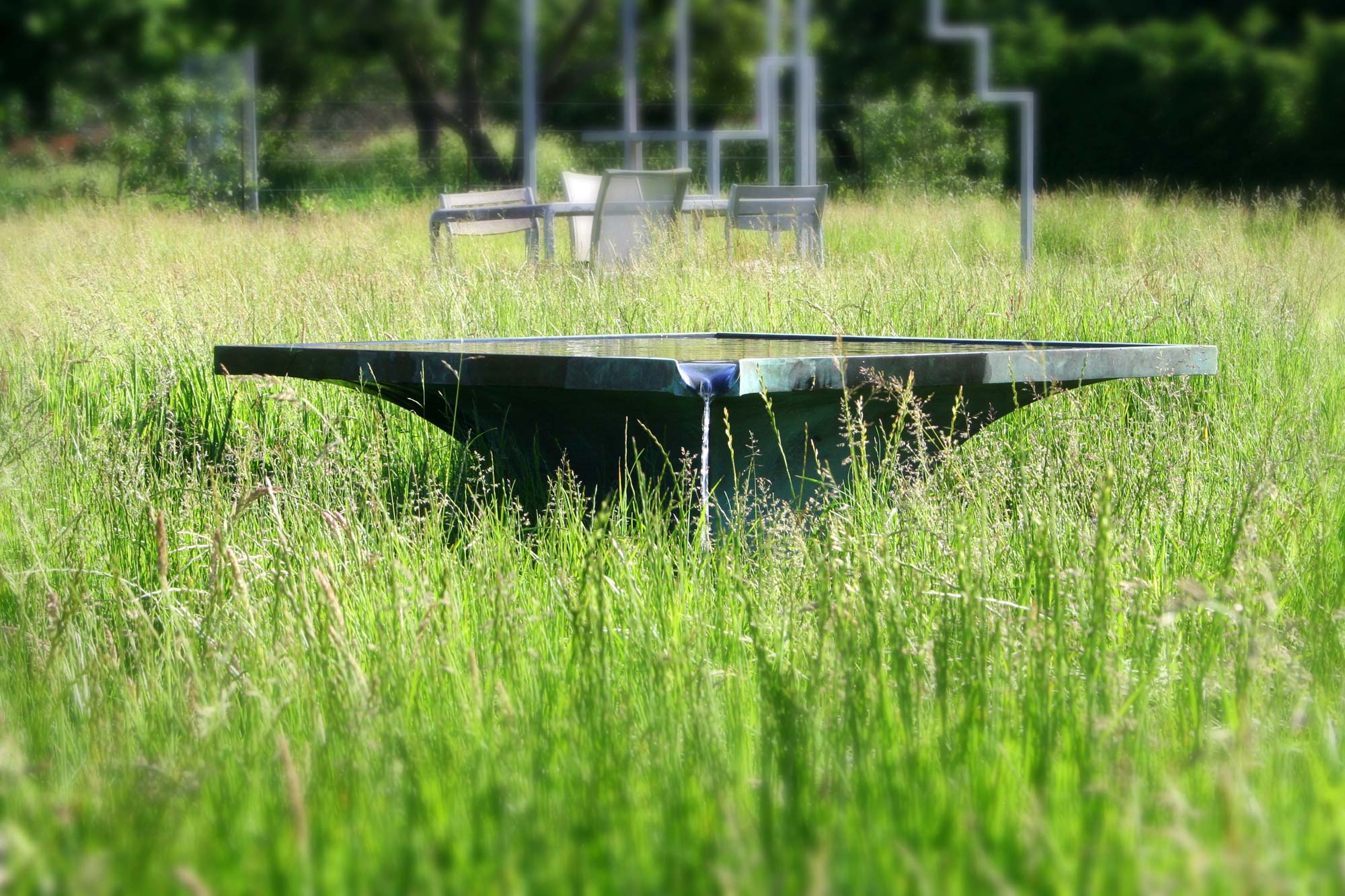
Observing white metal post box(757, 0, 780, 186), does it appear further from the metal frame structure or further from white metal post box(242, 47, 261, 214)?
white metal post box(242, 47, 261, 214)

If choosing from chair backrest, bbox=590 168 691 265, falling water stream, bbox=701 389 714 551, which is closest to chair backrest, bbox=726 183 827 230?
chair backrest, bbox=590 168 691 265

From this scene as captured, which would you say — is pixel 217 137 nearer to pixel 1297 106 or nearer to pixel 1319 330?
pixel 1297 106

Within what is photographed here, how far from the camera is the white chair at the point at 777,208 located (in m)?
8.51

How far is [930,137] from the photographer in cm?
2291

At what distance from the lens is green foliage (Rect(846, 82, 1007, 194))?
22.2m

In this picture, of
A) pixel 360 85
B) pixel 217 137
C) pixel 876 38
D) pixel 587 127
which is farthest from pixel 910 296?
pixel 360 85

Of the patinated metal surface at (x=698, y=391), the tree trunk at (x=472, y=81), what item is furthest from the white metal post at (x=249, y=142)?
the patinated metal surface at (x=698, y=391)

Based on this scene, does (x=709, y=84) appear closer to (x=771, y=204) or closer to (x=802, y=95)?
(x=802, y=95)

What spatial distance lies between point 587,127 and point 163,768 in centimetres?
2878

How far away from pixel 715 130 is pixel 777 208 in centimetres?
377

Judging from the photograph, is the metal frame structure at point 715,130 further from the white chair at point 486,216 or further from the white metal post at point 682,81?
the white chair at point 486,216

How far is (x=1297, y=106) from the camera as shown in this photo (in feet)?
59.1

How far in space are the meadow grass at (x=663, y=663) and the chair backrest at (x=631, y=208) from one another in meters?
3.47

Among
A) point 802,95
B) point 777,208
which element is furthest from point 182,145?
point 777,208
